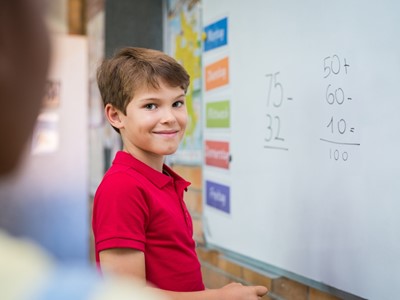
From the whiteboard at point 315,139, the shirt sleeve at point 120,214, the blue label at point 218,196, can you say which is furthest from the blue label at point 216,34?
the shirt sleeve at point 120,214

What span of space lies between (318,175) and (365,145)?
0.59 feet

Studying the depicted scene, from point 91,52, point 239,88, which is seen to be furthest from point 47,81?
point 91,52

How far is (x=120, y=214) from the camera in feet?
2.90

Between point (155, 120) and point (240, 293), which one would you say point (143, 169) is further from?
point (240, 293)

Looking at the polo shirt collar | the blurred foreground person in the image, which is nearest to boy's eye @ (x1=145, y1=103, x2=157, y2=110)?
the polo shirt collar

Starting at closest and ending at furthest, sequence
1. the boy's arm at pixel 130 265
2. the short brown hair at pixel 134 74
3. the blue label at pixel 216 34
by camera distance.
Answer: the boy's arm at pixel 130 265, the short brown hair at pixel 134 74, the blue label at pixel 216 34

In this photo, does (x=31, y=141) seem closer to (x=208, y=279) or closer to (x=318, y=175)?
(x=318, y=175)

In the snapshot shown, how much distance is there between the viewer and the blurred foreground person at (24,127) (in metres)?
0.32

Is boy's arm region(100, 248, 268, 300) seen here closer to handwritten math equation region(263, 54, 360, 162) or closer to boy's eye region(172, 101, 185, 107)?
boy's eye region(172, 101, 185, 107)

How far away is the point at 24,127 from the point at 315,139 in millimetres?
1007

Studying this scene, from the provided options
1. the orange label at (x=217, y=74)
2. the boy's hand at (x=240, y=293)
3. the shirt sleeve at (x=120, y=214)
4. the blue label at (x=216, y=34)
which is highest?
the blue label at (x=216, y=34)

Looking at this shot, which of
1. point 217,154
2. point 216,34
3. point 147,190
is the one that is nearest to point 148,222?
point 147,190

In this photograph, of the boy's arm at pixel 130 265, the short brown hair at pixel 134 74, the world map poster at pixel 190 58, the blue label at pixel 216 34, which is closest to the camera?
the boy's arm at pixel 130 265

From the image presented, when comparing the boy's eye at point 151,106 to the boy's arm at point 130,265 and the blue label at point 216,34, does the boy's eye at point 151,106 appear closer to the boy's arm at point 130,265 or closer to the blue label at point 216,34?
the boy's arm at point 130,265
